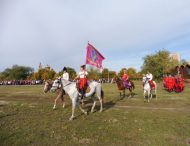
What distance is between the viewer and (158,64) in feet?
205

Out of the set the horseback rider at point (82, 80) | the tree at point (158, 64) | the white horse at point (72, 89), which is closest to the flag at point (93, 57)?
the horseback rider at point (82, 80)

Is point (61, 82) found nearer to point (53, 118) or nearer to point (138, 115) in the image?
point (53, 118)

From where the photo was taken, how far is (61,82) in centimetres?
1312

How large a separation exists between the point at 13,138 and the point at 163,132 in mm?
5938

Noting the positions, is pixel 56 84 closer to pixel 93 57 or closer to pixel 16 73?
pixel 93 57

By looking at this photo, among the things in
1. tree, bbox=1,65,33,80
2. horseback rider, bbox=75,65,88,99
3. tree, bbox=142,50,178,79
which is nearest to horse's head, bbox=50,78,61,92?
horseback rider, bbox=75,65,88,99

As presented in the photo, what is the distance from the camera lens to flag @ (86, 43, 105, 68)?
50.0ft

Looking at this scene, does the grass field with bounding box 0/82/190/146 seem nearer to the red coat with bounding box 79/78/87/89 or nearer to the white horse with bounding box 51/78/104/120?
the white horse with bounding box 51/78/104/120

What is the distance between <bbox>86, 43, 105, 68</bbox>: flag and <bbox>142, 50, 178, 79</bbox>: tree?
47.7 metres

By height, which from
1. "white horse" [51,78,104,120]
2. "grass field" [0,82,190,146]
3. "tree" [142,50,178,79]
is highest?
"tree" [142,50,178,79]

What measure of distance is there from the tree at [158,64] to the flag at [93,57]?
47.7 meters

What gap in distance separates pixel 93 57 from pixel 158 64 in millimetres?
50132

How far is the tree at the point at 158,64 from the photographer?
2436 inches

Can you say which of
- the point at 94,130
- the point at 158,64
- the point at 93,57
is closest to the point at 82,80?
the point at 93,57
